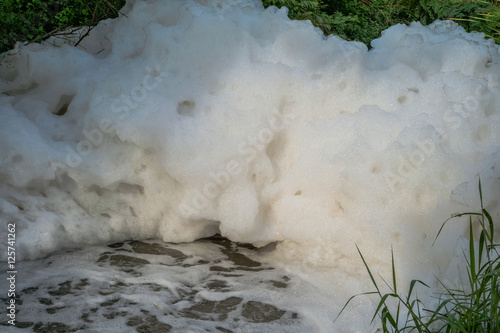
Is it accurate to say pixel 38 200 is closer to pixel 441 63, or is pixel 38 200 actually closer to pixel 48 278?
pixel 48 278

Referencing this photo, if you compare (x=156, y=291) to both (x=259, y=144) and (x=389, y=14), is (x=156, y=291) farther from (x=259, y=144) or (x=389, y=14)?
(x=389, y=14)

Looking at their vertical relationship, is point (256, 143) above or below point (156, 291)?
above

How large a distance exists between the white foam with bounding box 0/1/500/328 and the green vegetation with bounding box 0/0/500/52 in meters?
0.66

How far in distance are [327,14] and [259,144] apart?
302 centimetres

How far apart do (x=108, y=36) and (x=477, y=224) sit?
2.97m

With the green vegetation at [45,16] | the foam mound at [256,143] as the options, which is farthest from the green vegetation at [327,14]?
the foam mound at [256,143]

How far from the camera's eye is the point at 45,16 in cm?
517

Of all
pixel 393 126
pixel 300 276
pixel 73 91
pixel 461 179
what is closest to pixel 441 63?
pixel 393 126

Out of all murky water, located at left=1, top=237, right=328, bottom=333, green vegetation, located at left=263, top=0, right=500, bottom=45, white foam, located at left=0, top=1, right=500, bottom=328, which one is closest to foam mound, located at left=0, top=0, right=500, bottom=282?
white foam, located at left=0, top=1, right=500, bottom=328

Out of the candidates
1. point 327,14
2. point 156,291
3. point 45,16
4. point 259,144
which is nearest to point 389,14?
point 327,14

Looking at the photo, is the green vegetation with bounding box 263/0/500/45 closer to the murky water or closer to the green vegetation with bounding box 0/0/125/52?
the green vegetation with bounding box 0/0/125/52

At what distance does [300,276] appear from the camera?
12.4ft

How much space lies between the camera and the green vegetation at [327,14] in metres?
5.04

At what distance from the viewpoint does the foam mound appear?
12.5 ft
